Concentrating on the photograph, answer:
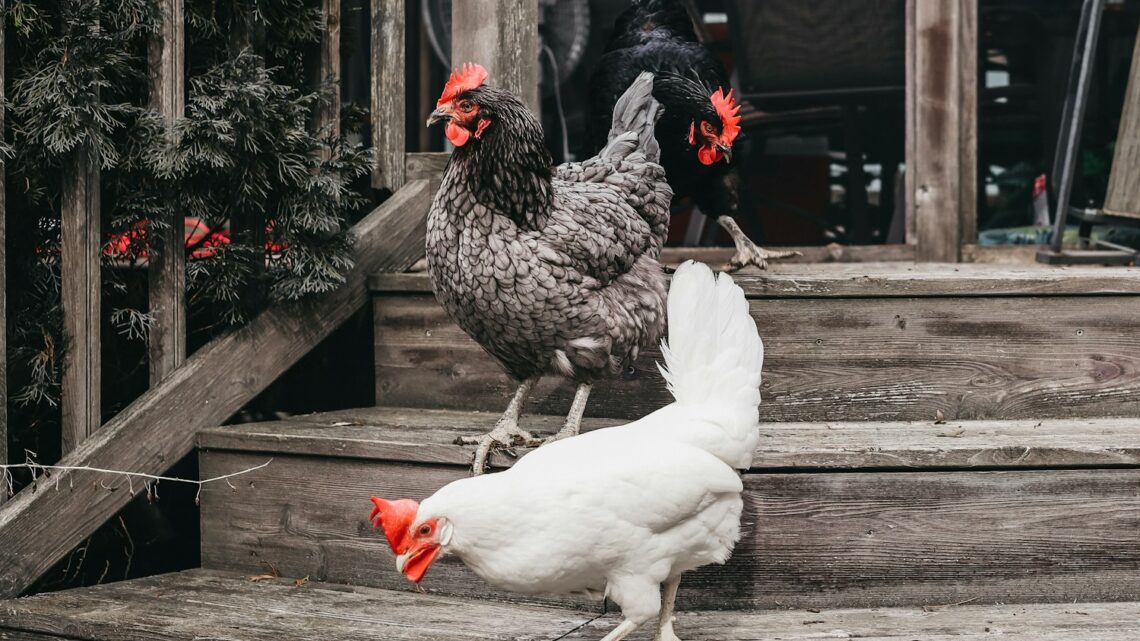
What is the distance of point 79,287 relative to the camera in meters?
2.59

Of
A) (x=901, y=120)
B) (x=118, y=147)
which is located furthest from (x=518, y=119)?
(x=901, y=120)

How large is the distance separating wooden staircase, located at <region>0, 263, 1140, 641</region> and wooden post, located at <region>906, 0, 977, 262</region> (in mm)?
921

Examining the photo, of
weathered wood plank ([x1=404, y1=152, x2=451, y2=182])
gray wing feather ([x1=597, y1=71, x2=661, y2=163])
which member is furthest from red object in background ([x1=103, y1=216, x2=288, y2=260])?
gray wing feather ([x1=597, y1=71, x2=661, y2=163])

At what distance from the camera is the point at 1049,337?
9.23 ft

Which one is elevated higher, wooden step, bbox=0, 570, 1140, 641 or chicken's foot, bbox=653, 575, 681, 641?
chicken's foot, bbox=653, 575, 681, 641

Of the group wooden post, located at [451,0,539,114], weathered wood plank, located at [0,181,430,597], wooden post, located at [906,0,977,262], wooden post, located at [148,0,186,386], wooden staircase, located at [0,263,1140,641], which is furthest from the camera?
wooden post, located at [906,0,977,262]

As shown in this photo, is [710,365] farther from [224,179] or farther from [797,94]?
[797,94]

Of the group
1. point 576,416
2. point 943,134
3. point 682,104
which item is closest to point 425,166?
point 682,104

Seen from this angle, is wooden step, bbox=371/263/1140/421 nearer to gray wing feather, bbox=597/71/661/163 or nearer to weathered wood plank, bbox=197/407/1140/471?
weathered wood plank, bbox=197/407/1140/471

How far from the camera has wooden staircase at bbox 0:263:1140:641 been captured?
229cm

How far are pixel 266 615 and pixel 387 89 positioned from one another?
1568 millimetres

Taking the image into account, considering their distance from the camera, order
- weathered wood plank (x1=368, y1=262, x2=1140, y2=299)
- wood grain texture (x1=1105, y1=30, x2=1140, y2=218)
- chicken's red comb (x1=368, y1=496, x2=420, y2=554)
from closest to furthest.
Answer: chicken's red comb (x1=368, y1=496, x2=420, y2=554), weathered wood plank (x1=368, y1=262, x2=1140, y2=299), wood grain texture (x1=1105, y1=30, x2=1140, y2=218)

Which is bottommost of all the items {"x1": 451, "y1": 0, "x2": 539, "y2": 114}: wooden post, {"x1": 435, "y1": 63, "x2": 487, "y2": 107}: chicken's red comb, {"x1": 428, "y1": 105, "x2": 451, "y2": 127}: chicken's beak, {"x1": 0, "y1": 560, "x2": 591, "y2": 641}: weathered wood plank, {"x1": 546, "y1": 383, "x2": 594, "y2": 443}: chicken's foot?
{"x1": 0, "y1": 560, "x2": 591, "y2": 641}: weathered wood plank

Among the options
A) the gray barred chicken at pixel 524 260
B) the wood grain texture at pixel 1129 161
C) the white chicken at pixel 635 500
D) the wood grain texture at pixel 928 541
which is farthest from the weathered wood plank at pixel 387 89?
the wood grain texture at pixel 1129 161
